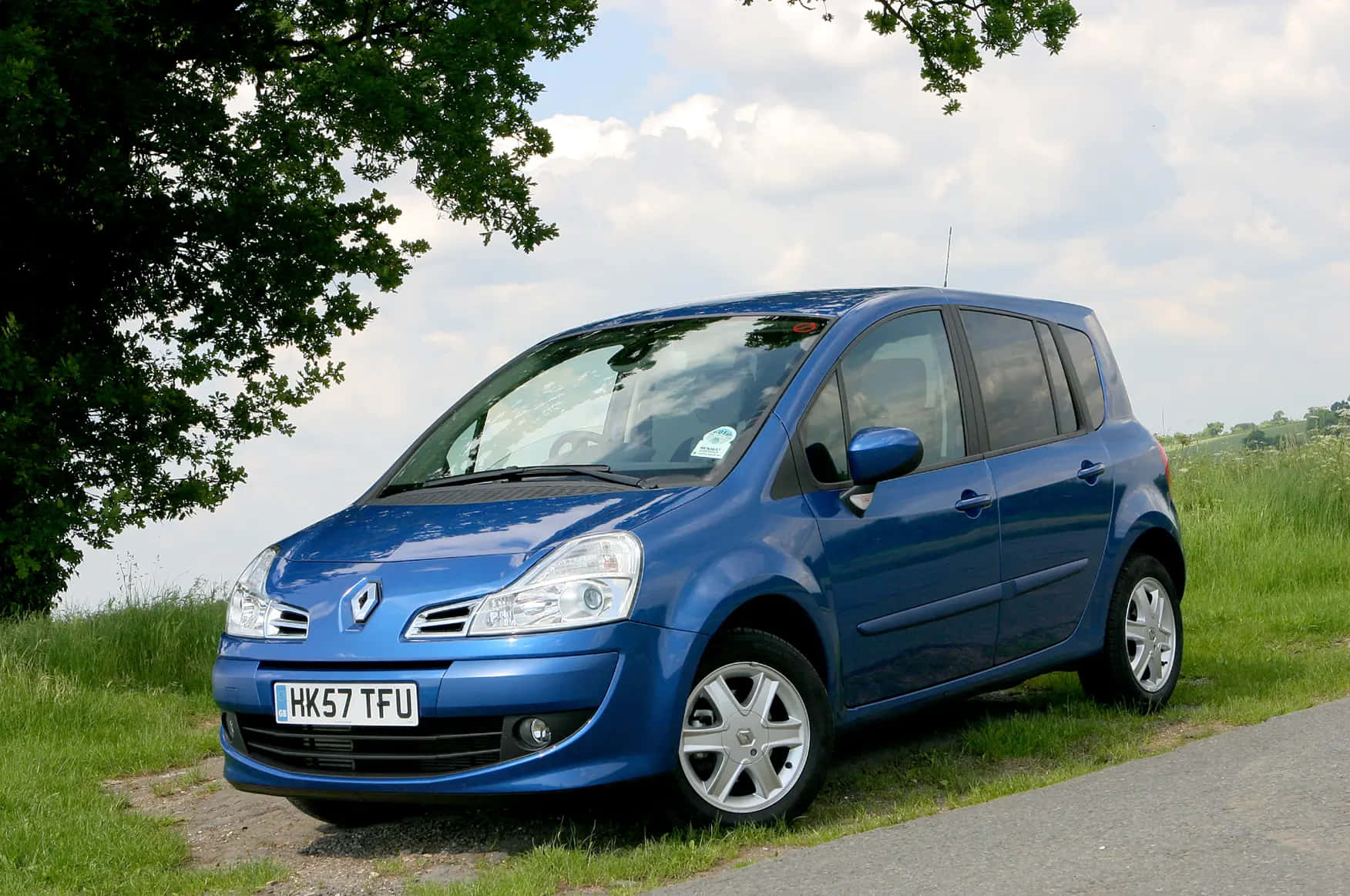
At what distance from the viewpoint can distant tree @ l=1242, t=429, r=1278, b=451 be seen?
56.4 feet

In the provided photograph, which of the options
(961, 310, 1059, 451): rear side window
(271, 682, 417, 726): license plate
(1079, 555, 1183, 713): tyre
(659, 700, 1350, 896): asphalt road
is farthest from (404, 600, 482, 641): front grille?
(1079, 555, 1183, 713): tyre

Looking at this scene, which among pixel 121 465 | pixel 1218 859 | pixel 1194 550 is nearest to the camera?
pixel 1218 859

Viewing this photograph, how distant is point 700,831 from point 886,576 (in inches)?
49.7

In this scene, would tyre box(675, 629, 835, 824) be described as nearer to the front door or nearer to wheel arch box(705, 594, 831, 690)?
wheel arch box(705, 594, 831, 690)

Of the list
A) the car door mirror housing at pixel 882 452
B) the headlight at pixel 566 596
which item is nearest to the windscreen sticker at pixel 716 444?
the car door mirror housing at pixel 882 452

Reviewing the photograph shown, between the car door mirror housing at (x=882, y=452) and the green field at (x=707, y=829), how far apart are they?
1.23m

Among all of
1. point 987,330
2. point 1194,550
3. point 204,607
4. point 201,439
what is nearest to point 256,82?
point 201,439

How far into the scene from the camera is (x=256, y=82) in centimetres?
1667

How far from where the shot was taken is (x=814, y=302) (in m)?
6.36

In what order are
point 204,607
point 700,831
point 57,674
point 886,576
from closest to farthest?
point 700,831 → point 886,576 → point 57,674 → point 204,607

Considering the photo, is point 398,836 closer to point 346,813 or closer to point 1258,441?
point 346,813

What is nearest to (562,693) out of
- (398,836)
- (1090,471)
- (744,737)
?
(744,737)

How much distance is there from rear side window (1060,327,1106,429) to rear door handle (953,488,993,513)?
119 centimetres

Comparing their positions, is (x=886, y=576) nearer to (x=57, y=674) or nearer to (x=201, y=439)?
(x=57, y=674)
